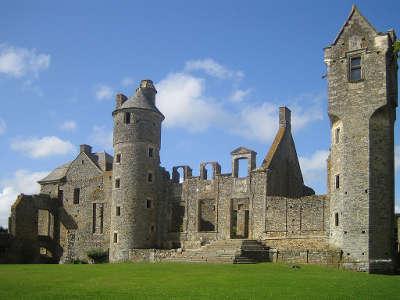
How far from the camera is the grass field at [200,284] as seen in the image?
21.7 metres

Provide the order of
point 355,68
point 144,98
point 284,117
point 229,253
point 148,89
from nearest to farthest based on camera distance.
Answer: point 355,68 → point 229,253 → point 284,117 → point 144,98 → point 148,89

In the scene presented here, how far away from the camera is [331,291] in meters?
23.0

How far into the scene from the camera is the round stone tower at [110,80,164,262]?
48750mm

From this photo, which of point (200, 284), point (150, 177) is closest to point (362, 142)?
point (200, 284)

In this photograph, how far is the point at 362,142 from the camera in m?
37.1

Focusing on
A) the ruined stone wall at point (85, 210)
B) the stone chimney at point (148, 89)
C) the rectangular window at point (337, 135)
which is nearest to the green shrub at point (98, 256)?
the ruined stone wall at point (85, 210)

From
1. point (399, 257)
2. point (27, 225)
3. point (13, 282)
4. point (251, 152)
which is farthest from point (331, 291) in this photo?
point (27, 225)

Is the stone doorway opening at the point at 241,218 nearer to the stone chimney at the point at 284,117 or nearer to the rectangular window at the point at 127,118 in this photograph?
the stone chimney at the point at 284,117

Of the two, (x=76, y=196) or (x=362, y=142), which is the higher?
(x=362, y=142)

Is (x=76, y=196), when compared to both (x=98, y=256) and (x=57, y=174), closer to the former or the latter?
(x=57, y=174)

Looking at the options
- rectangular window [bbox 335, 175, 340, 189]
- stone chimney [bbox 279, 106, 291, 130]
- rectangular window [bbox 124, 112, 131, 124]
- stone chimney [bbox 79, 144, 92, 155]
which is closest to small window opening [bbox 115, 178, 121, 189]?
rectangular window [bbox 124, 112, 131, 124]

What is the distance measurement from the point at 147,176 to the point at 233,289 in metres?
27.6

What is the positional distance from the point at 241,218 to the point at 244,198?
174 centimetres

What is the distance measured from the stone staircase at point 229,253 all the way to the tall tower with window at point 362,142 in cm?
505
